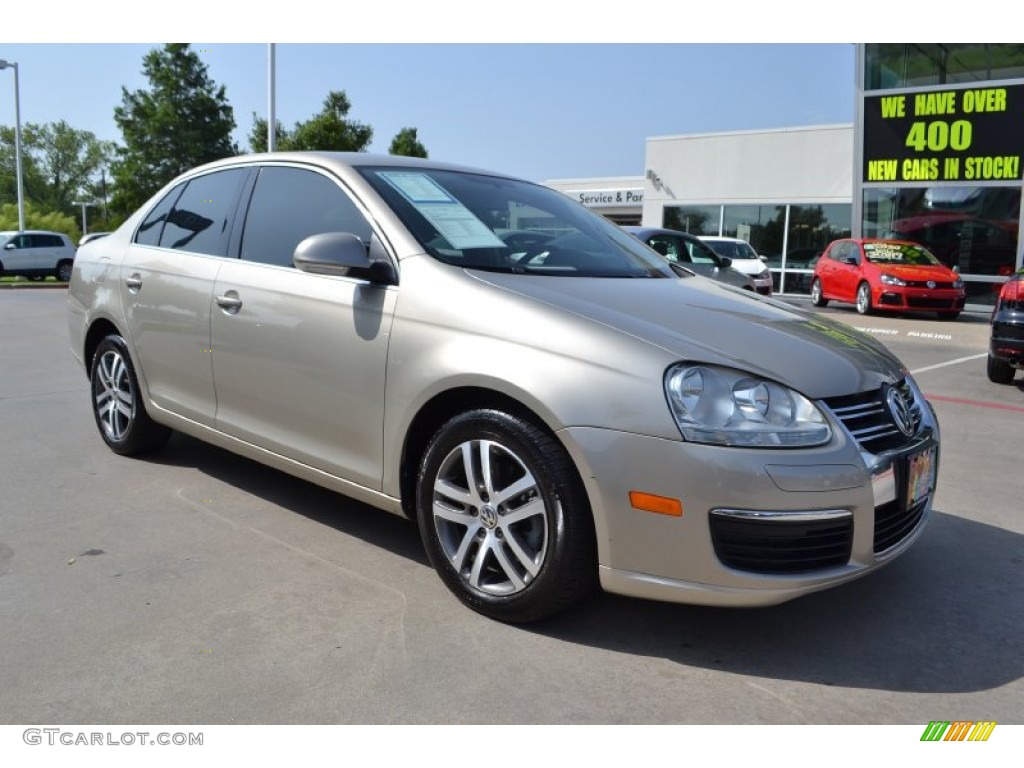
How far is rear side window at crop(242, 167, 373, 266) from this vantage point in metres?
3.64

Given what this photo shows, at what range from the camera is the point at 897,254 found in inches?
679

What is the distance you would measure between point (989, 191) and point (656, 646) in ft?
67.3

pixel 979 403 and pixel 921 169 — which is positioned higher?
pixel 921 169

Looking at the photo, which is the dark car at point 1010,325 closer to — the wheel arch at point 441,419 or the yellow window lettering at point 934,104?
the wheel arch at point 441,419

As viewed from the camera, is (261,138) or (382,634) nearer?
(382,634)

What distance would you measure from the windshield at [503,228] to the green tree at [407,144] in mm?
43709

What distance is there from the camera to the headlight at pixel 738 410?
2.63 metres

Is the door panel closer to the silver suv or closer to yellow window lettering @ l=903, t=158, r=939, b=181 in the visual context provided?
yellow window lettering @ l=903, t=158, r=939, b=181

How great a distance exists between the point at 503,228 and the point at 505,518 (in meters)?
1.29

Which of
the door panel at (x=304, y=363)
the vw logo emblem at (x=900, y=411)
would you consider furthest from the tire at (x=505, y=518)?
the vw logo emblem at (x=900, y=411)

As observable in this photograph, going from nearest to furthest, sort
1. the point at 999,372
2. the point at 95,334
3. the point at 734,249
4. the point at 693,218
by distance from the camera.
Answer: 1. the point at 95,334
2. the point at 999,372
3. the point at 734,249
4. the point at 693,218

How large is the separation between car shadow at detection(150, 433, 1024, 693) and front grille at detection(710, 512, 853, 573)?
35cm

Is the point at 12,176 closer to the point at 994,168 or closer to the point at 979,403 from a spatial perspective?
the point at 994,168

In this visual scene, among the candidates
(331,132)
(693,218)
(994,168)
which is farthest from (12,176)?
(994,168)
